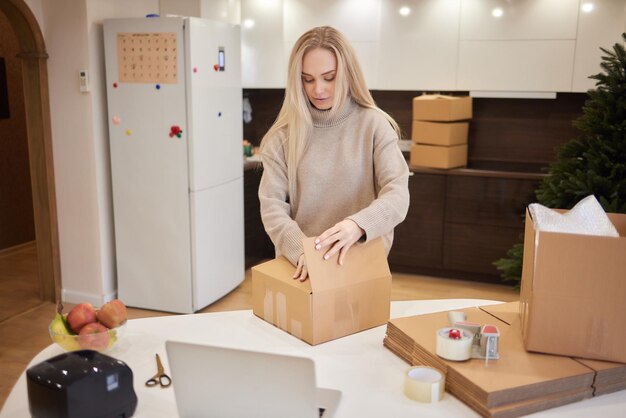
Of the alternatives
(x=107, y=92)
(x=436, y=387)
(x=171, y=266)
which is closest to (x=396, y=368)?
(x=436, y=387)

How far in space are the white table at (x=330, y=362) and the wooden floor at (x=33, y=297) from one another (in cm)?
168

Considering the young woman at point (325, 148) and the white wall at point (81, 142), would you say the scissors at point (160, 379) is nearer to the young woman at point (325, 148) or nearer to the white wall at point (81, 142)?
the young woman at point (325, 148)

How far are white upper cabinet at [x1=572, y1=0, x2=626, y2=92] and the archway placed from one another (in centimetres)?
327

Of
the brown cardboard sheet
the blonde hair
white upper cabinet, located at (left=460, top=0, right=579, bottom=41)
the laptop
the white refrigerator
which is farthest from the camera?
white upper cabinet, located at (left=460, top=0, right=579, bottom=41)

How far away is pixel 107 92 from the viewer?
3.69 metres

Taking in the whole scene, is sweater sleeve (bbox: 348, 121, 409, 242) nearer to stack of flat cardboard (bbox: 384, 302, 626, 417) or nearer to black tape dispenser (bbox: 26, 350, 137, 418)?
stack of flat cardboard (bbox: 384, 302, 626, 417)

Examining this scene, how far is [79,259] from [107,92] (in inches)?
41.1

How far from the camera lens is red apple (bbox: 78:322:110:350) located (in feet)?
4.91

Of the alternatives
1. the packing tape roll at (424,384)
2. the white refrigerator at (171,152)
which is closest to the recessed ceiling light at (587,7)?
the white refrigerator at (171,152)

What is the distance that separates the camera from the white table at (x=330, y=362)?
4.20 feet

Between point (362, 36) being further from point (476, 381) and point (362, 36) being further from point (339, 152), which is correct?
point (476, 381)

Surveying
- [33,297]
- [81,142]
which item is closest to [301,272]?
[81,142]

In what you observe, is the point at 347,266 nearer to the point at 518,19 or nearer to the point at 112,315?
the point at 112,315

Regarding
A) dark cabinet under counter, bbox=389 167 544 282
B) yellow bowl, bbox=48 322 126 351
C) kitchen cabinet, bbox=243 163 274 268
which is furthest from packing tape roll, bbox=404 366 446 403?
kitchen cabinet, bbox=243 163 274 268
